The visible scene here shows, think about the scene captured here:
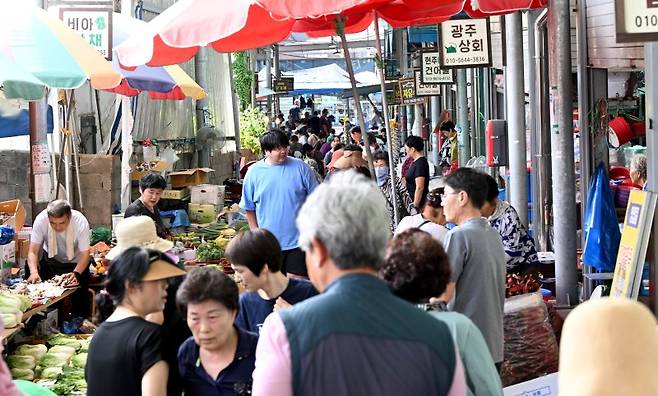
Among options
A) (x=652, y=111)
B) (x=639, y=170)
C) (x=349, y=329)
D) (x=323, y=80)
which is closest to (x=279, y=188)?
(x=639, y=170)

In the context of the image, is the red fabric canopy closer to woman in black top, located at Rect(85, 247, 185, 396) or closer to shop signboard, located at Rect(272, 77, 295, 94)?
woman in black top, located at Rect(85, 247, 185, 396)

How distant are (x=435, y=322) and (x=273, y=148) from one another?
6733mm

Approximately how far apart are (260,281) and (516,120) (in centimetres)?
890

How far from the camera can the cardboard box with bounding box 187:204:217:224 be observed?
17047mm

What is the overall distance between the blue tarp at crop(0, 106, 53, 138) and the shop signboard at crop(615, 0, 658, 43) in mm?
8219

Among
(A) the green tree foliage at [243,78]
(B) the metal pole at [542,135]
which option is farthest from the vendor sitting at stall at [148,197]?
(A) the green tree foliage at [243,78]

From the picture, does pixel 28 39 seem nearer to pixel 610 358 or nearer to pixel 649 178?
pixel 649 178

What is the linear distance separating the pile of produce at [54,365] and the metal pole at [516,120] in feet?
21.0

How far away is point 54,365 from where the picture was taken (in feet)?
30.1

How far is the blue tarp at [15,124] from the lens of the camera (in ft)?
39.9

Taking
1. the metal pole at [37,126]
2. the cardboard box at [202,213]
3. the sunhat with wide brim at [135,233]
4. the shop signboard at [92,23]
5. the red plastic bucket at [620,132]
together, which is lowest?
the cardboard box at [202,213]

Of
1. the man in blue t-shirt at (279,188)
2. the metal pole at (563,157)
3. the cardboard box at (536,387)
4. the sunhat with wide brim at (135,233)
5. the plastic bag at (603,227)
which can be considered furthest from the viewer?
the man in blue t-shirt at (279,188)

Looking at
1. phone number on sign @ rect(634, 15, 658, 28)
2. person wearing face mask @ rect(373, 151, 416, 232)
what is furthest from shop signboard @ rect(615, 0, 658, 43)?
person wearing face mask @ rect(373, 151, 416, 232)

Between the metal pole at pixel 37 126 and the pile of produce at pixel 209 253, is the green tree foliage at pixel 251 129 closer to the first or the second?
the pile of produce at pixel 209 253
